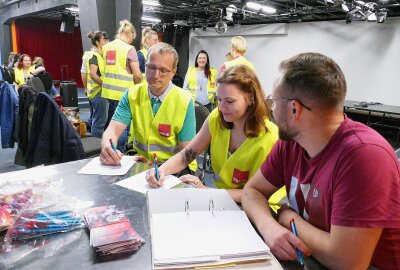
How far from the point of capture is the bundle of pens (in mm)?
913

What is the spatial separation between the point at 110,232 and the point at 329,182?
2.29 feet

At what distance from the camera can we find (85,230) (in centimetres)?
97

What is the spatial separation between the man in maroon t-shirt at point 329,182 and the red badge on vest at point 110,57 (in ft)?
10.8

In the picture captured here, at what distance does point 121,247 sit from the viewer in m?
0.86

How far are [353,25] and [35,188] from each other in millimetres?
9523

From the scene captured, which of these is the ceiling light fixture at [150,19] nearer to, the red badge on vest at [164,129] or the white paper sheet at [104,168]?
the red badge on vest at [164,129]

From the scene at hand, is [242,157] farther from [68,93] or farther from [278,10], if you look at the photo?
[278,10]

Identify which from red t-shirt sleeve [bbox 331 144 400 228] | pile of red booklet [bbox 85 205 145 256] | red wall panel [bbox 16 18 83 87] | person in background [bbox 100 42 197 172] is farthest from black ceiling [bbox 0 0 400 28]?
pile of red booklet [bbox 85 205 145 256]

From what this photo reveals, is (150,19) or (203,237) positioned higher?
(150,19)

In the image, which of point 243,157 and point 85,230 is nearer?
point 85,230

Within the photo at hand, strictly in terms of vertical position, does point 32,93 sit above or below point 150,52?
below

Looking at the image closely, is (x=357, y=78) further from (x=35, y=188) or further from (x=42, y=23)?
(x=42, y=23)

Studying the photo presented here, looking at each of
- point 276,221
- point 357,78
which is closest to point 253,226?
point 276,221

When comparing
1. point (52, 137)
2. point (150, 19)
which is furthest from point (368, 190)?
point (150, 19)
